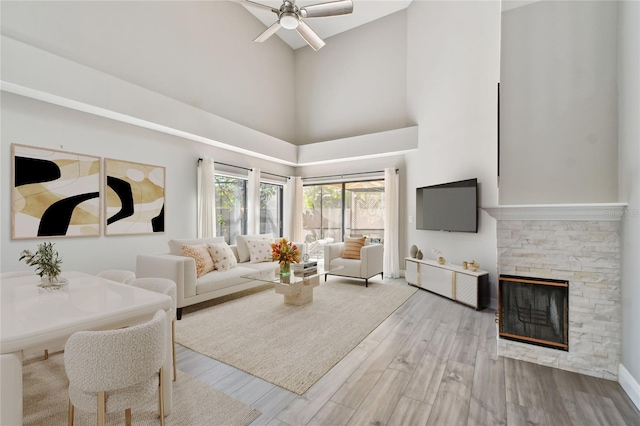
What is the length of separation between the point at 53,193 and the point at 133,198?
859mm

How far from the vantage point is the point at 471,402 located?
6.03ft

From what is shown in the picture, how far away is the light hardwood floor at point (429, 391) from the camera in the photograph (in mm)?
1707

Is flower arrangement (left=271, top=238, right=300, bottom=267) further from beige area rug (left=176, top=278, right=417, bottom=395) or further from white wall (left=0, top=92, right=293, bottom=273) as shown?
white wall (left=0, top=92, right=293, bottom=273)

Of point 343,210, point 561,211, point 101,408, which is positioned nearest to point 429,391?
point 561,211

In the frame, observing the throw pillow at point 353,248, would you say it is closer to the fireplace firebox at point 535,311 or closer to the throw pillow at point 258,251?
the throw pillow at point 258,251

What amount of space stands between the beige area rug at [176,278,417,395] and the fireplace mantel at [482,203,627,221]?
5.74 ft

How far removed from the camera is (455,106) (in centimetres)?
453

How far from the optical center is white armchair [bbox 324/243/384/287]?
4.86m

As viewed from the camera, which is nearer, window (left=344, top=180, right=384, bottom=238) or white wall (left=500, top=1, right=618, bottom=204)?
white wall (left=500, top=1, right=618, bottom=204)

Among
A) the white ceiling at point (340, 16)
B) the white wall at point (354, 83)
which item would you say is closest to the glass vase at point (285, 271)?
the white wall at point (354, 83)

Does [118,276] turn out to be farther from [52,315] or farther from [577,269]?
[577,269]

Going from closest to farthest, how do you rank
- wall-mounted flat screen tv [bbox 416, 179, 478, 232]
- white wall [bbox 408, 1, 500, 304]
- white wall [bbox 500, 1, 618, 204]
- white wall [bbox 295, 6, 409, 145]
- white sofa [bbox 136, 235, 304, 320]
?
white wall [bbox 500, 1, 618, 204] → white sofa [bbox 136, 235, 304, 320] → white wall [bbox 408, 1, 500, 304] → wall-mounted flat screen tv [bbox 416, 179, 478, 232] → white wall [bbox 295, 6, 409, 145]

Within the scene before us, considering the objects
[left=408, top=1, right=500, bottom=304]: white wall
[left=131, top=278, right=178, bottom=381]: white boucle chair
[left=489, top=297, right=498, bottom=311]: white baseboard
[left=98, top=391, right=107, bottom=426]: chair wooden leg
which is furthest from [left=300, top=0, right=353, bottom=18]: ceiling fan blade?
[left=489, top=297, right=498, bottom=311]: white baseboard

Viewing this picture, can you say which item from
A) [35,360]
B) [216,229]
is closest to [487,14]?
[216,229]
